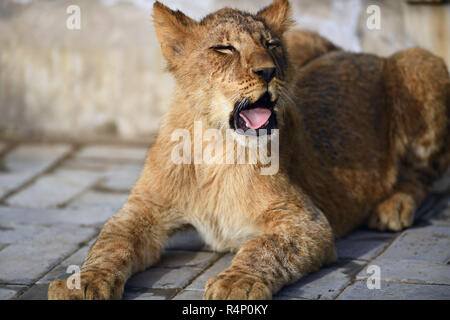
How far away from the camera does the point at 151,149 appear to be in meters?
5.09

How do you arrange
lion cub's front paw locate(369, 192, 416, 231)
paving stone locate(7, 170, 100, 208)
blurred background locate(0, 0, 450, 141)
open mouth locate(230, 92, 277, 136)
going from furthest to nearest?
blurred background locate(0, 0, 450, 141) < paving stone locate(7, 170, 100, 208) < lion cub's front paw locate(369, 192, 416, 231) < open mouth locate(230, 92, 277, 136)

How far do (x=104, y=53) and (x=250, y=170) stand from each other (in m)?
3.59

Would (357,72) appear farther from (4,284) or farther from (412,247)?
(4,284)

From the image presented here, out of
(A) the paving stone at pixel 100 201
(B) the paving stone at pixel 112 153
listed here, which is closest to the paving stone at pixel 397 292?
(A) the paving stone at pixel 100 201

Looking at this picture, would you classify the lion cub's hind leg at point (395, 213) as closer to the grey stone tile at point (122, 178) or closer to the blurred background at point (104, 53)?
the grey stone tile at point (122, 178)

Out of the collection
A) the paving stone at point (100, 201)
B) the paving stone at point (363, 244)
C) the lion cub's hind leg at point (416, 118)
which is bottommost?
the paving stone at point (363, 244)

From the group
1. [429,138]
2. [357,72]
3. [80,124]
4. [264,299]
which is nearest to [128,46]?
[80,124]

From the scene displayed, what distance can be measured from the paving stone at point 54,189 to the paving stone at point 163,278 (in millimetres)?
1767

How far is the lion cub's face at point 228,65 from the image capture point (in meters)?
4.36

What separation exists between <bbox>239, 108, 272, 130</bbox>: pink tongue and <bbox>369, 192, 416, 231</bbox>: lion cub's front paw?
62.7 inches

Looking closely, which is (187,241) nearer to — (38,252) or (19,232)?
(38,252)

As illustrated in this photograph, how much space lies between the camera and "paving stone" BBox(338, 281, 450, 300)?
165 inches

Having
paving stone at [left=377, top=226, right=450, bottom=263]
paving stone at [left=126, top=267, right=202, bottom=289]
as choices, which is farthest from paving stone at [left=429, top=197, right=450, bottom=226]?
paving stone at [left=126, top=267, right=202, bottom=289]

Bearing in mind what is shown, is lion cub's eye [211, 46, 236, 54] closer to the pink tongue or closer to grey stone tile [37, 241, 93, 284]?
the pink tongue
